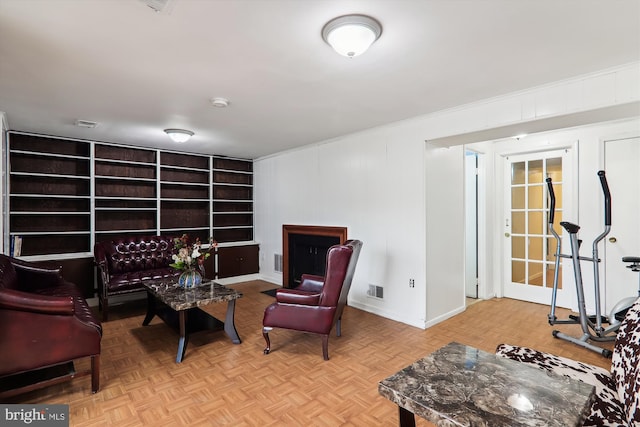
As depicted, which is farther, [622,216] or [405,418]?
[622,216]

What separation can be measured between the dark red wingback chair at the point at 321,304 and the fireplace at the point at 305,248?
1642mm

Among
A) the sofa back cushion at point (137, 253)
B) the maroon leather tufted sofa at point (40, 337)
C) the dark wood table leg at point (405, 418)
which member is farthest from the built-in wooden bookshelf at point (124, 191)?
the dark wood table leg at point (405, 418)

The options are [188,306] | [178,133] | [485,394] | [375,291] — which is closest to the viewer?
[485,394]

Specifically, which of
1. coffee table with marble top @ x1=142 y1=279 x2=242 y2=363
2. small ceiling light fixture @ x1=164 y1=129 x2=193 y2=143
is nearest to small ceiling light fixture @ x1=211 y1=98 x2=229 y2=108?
small ceiling light fixture @ x1=164 y1=129 x2=193 y2=143

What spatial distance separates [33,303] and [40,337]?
24 cm

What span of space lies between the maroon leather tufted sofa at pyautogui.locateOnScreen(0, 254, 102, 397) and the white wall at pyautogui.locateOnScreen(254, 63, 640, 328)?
9.80 ft

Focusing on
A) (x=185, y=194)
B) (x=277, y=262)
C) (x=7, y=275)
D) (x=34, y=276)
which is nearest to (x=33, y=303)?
(x=7, y=275)

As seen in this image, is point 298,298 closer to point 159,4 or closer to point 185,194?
point 159,4

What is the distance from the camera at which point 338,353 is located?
2.91 metres

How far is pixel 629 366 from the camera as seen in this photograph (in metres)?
1.42

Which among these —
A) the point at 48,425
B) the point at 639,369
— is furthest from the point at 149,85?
the point at 639,369

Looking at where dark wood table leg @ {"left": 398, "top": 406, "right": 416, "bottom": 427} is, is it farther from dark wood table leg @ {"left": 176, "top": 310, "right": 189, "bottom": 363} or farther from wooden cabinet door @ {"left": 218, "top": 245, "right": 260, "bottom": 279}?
wooden cabinet door @ {"left": 218, "top": 245, "right": 260, "bottom": 279}

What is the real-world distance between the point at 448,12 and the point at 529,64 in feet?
3.33

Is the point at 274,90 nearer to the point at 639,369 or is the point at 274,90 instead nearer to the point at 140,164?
the point at 639,369
